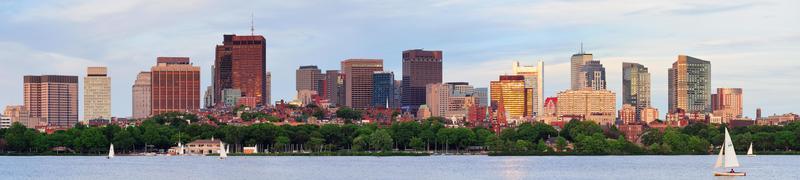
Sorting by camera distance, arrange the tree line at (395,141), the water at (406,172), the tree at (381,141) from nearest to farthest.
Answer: the water at (406,172)
the tree line at (395,141)
the tree at (381,141)

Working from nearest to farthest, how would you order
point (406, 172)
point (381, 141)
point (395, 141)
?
point (406, 172) < point (381, 141) < point (395, 141)

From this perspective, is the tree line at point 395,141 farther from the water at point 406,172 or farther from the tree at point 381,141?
the water at point 406,172

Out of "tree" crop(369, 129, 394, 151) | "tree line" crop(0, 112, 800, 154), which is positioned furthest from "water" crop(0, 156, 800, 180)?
"tree" crop(369, 129, 394, 151)

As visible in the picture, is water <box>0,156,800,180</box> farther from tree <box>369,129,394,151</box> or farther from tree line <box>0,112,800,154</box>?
tree <box>369,129,394,151</box>

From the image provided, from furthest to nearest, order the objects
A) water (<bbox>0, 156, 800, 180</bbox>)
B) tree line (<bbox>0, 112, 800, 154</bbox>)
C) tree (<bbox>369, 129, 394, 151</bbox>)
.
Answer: tree (<bbox>369, 129, 394, 151</bbox>) → tree line (<bbox>0, 112, 800, 154</bbox>) → water (<bbox>0, 156, 800, 180</bbox>)

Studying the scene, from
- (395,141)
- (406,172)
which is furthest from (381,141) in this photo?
(406,172)

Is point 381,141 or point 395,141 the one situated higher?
point 381,141

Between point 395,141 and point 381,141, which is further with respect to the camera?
point 395,141

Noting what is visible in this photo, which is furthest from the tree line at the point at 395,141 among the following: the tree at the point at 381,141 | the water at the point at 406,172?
the water at the point at 406,172

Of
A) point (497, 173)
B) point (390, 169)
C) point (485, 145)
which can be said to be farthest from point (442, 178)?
point (485, 145)

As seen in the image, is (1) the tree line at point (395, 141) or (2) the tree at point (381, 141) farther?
(2) the tree at point (381, 141)

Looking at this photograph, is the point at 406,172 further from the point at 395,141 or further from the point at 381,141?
the point at 395,141

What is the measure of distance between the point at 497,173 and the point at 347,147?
86162 mm

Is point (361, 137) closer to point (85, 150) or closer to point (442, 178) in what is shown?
point (85, 150)
